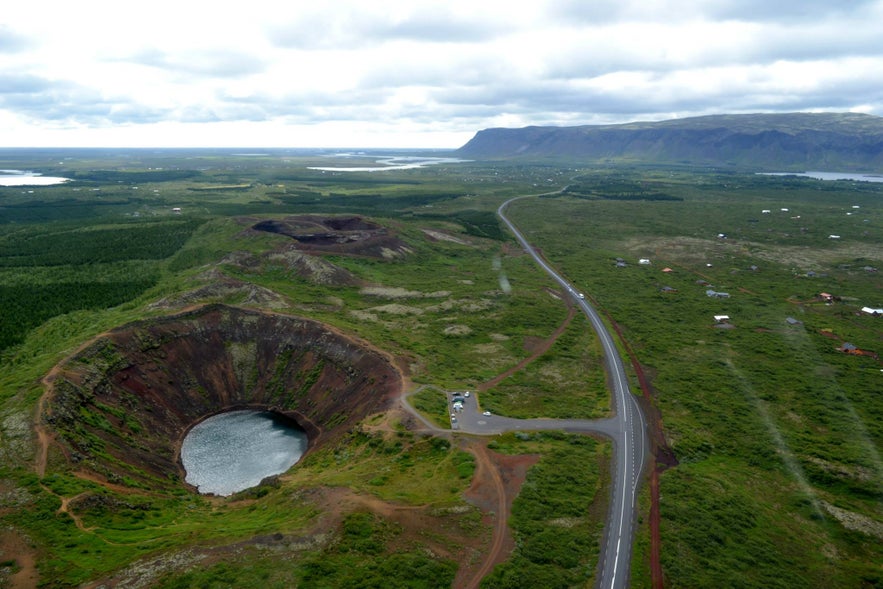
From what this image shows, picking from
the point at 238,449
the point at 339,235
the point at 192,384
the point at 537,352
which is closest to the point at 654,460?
the point at 537,352

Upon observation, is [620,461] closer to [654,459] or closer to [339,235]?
[654,459]

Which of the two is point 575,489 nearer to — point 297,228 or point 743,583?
point 743,583

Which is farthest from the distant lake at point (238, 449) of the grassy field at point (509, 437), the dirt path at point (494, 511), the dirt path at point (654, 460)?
the dirt path at point (654, 460)

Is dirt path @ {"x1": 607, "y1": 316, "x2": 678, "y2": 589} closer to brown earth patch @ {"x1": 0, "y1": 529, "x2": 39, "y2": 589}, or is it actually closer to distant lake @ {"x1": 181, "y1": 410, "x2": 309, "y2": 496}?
distant lake @ {"x1": 181, "y1": 410, "x2": 309, "y2": 496}

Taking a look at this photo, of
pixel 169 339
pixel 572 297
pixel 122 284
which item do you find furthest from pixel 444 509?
pixel 122 284

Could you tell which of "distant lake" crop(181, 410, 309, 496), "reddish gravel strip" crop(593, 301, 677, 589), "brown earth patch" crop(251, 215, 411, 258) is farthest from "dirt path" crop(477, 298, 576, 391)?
"brown earth patch" crop(251, 215, 411, 258)
